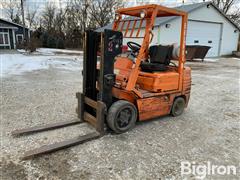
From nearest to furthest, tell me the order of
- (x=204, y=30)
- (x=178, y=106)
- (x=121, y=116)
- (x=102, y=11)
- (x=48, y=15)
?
(x=121, y=116)
(x=178, y=106)
(x=204, y=30)
(x=102, y=11)
(x=48, y=15)

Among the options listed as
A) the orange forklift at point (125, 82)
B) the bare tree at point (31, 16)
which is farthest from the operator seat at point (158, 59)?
the bare tree at point (31, 16)

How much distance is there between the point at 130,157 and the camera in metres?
3.22

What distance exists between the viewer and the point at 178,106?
4934mm

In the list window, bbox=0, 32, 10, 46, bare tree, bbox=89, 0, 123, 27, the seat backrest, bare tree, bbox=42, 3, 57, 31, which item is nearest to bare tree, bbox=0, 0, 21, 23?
bare tree, bbox=42, 3, 57, 31

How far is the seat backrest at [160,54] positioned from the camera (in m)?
4.60

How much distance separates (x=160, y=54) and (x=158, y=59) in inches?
4.5

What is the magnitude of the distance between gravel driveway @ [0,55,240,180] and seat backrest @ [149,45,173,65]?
1243 millimetres

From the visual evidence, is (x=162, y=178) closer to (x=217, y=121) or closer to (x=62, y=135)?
(x=62, y=135)

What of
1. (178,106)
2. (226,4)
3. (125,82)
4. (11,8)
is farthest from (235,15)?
(11,8)

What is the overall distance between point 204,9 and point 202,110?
1566cm

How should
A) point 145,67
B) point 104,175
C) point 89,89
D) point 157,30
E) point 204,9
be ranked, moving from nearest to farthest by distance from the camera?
point 104,175 < point 89,89 < point 145,67 < point 157,30 < point 204,9

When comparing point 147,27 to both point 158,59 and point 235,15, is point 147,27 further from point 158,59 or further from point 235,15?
point 235,15

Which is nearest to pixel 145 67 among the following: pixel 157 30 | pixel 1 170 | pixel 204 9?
pixel 1 170

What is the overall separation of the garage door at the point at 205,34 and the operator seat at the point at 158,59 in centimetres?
1473
